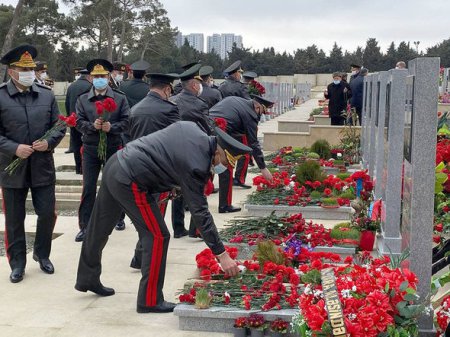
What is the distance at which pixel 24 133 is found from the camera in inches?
265

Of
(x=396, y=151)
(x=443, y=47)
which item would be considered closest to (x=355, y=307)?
(x=396, y=151)

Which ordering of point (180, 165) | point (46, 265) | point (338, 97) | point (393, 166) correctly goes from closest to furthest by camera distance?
point (180, 165) → point (46, 265) → point (393, 166) → point (338, 97)

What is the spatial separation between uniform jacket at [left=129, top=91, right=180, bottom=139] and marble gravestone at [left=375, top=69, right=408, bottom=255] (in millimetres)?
2066

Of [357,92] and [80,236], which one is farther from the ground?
[357,92]

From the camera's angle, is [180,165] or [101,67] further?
[101,67]

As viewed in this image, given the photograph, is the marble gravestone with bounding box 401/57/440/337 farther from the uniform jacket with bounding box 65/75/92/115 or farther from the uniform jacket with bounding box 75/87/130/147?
the uniform jacket with bounding box 65/75/92/115

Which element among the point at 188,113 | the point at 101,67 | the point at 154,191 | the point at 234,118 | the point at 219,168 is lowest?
the point at 154,191

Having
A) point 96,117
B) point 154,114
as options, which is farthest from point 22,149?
point 96,117

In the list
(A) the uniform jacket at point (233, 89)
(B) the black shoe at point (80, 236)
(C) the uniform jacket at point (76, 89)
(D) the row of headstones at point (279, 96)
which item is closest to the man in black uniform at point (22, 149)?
(B) the black shoe at point (80, 236)

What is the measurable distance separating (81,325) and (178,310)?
0.74m

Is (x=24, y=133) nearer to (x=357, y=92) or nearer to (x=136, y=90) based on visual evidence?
(x=136, y=90)

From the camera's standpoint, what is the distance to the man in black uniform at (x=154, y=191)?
508cm

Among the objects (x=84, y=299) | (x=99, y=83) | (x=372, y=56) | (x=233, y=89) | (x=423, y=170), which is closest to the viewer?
(x=423, y=170)

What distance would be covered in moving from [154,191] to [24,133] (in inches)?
70.1
